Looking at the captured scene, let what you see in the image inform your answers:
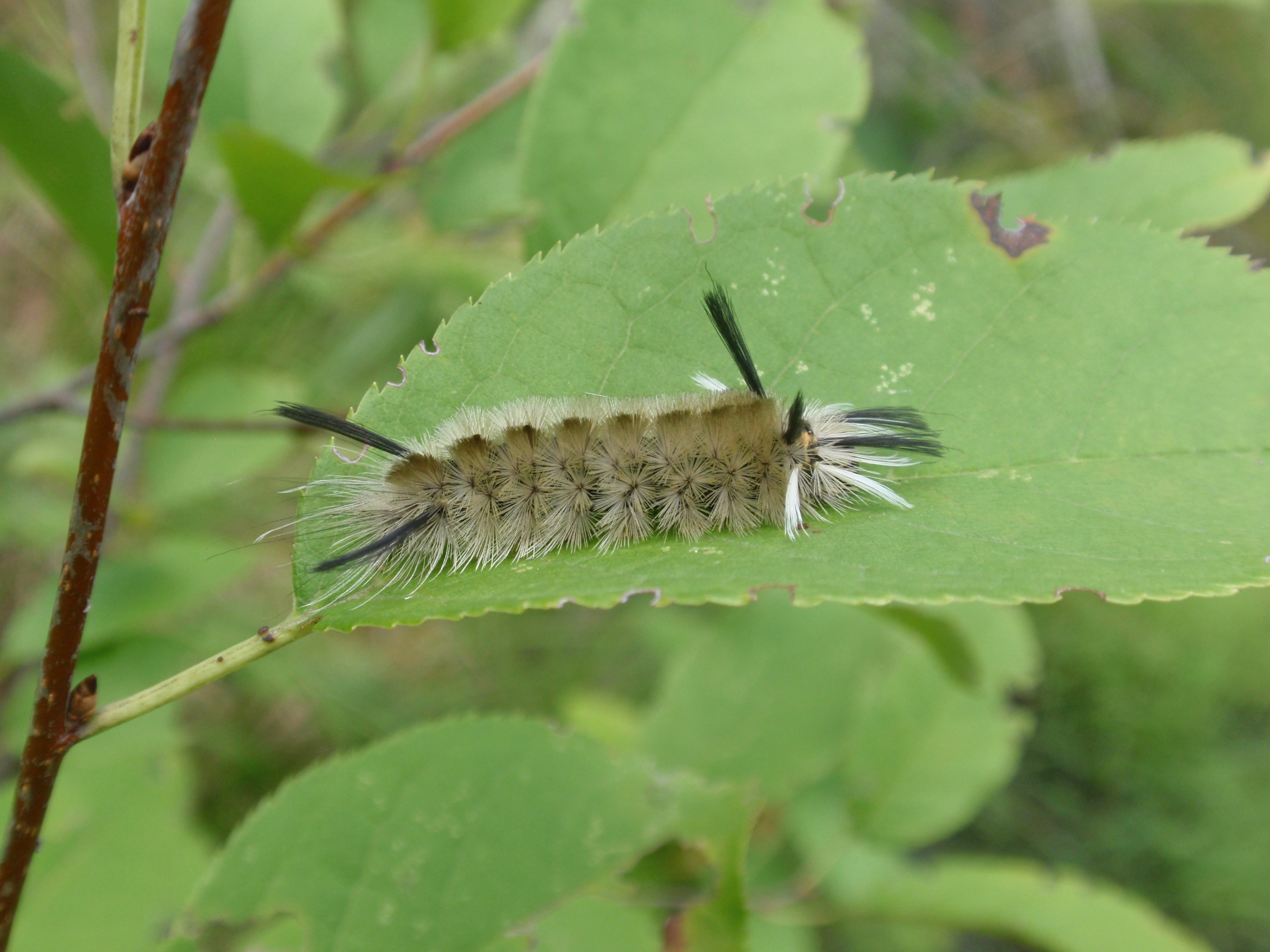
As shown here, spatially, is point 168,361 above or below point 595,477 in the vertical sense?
above

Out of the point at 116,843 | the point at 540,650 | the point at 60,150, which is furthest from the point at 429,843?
the point at 540,650

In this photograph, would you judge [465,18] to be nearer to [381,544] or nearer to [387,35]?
[387,35]

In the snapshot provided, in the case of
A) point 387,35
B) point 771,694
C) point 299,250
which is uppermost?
point 387,35

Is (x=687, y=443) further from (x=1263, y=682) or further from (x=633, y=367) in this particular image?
(x=1263, y=682)

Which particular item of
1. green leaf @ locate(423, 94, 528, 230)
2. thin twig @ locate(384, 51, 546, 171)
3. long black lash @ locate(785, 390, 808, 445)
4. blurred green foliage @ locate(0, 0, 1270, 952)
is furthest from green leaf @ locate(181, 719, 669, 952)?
green leaf @ locate(423, 94, 528, 230)

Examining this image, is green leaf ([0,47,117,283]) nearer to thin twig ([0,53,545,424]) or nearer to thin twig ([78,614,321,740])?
thin twig ([0,53,545,424])

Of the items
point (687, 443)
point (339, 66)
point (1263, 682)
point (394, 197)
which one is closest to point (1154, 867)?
point (1263, 682)
